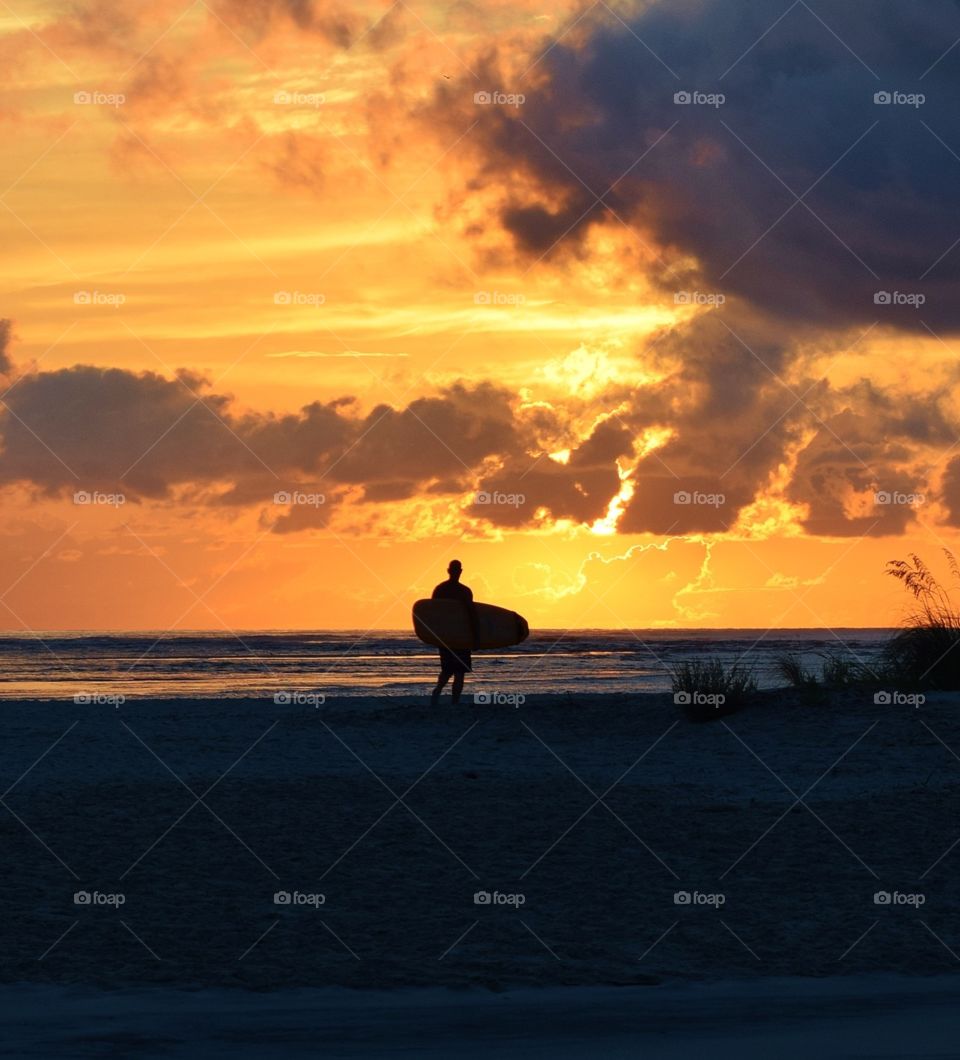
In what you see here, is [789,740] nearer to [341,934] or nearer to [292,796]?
[292,796]

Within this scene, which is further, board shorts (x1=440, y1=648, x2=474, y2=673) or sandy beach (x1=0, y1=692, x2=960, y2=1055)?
board shorts (x1=440, y1=648, x2=474, y2=673)

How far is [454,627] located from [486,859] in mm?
9142

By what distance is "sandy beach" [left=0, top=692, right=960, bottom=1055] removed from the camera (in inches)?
293

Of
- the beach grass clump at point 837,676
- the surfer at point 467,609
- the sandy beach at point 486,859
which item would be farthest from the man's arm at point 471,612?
the beach grass clump at point 837,676

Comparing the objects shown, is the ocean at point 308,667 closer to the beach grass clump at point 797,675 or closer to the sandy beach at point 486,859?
the beach grass clump at point 797,675

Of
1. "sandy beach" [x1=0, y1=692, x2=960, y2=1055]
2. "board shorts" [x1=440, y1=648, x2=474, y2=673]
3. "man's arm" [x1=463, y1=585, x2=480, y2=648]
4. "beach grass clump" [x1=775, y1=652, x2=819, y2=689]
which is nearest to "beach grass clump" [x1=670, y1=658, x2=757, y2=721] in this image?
"beach grass clump" [x1=775, y1=652, x2=819, y2=689]

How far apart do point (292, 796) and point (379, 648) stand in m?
45.0

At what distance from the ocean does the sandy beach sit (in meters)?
7.15

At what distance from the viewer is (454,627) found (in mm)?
18844

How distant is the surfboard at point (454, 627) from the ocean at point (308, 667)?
12.0 ft

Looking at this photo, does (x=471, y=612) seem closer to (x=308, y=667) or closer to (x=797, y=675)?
(x=797, y=675)

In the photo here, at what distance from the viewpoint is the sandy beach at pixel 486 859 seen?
744cm

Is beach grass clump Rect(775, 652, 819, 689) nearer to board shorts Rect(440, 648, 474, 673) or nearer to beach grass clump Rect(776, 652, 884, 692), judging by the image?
beach grass clump Rect(776, 652, 884, 692)

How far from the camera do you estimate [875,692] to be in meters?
17.8
